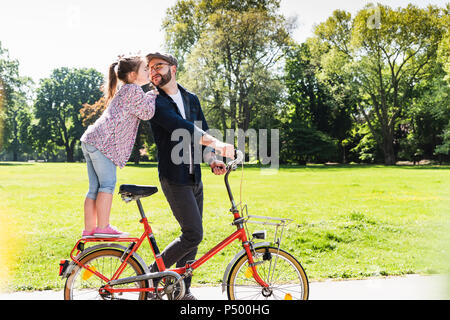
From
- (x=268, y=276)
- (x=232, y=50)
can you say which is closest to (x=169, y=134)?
(x=268, y=276)

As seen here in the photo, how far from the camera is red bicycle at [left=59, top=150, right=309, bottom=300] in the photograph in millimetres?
2424

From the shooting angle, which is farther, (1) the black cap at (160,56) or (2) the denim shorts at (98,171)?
(1) the black cap at (160,56)

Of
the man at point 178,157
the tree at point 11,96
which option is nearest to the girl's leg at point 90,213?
the man at point 178,157

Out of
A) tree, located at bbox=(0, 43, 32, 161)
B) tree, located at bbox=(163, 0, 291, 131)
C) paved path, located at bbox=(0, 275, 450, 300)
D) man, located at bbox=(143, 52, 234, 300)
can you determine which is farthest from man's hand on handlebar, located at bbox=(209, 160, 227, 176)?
tree, located at bbox=(0, 43, 32, 161)

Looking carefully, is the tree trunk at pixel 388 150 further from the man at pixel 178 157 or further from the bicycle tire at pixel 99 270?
the bicycle tire at pixel 99 270

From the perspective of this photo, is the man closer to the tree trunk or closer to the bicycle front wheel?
the bicycle front wheel

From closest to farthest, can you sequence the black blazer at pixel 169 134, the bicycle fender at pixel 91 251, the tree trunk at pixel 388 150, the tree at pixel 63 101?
the bicycle fender at pixel 91 251 < the black blazer at pixel 169 134 < the tree trunk at pixel 388 150 < the tree at pixel 63 101

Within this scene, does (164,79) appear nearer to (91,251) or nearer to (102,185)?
(102,185)

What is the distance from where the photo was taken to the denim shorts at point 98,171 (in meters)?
2.51

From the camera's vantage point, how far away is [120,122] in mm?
2547

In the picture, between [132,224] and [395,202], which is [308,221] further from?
[395,202]

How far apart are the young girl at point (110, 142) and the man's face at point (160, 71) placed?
3.2 inches

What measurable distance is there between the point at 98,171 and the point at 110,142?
7.5 inches

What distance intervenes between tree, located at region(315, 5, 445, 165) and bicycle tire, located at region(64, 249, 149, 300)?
2291 cm
